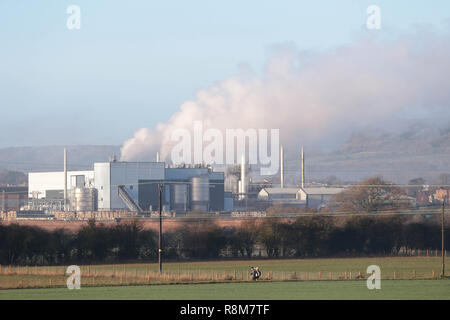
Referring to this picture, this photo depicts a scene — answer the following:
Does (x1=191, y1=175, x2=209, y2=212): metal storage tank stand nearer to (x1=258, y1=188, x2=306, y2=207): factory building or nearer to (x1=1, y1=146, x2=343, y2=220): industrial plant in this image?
(x1=1, y1=146, x2=343, y2=220): industrial plant

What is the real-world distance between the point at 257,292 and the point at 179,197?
6734cm

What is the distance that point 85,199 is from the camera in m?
97.1

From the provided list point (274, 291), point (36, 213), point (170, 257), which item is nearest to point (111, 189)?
point (36, 213)

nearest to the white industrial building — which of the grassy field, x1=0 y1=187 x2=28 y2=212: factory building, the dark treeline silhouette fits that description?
x1=0 y1=187 x2=28 y2=212: factory building

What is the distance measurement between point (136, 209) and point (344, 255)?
115 ft

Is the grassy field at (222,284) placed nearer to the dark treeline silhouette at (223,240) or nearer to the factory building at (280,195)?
the dark treeline silhouette at (223,240)

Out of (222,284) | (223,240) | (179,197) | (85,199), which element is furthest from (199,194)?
(222,284)

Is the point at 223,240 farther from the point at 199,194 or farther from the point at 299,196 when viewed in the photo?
the point at 299,196

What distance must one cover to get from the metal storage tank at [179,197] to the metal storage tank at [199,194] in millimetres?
1269

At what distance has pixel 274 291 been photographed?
34.4 meters

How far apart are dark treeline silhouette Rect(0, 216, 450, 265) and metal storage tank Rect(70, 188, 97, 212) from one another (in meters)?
27.7

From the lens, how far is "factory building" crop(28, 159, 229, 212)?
9675 centimetres

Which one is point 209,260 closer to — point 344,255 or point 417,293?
point 344,255
